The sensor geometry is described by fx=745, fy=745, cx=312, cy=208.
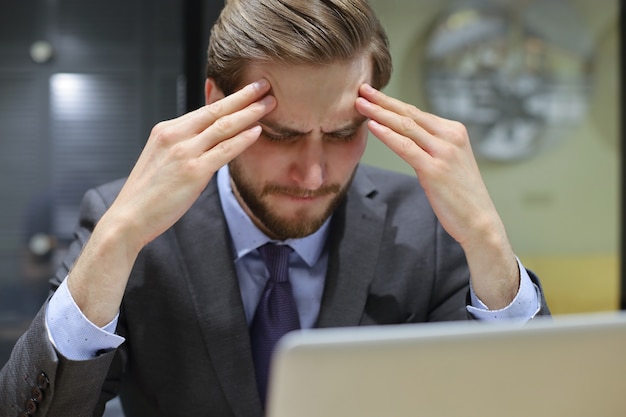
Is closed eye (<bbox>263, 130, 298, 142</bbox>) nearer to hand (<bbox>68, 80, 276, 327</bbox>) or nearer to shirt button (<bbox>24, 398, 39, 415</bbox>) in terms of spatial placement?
hand (<bbox>68, 80, 276, 327</bbox>)

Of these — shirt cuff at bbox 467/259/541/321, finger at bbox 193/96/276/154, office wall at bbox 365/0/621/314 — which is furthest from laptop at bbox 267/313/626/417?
office wall at bbox 365/0/621/314

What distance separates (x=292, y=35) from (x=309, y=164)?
23 centimetres

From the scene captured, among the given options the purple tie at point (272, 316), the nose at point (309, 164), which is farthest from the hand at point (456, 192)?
the purple tie at point (272, 316)

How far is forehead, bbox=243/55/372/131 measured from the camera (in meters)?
1.29

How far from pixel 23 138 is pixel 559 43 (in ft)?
6.65

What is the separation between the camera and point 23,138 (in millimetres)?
2590

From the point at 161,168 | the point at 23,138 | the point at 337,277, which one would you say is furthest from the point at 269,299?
the point at 23,138

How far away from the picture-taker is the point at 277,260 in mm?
1465

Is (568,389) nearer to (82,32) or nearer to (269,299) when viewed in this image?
(269,299)

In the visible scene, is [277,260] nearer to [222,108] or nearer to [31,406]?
[222,108]

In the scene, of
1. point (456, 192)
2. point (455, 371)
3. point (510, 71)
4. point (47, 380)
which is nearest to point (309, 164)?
point (456, 192)

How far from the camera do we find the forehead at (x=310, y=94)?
4.23 feet

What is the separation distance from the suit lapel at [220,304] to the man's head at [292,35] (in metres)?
0.28

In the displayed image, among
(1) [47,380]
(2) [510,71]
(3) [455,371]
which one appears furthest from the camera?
(2) [510,71]
